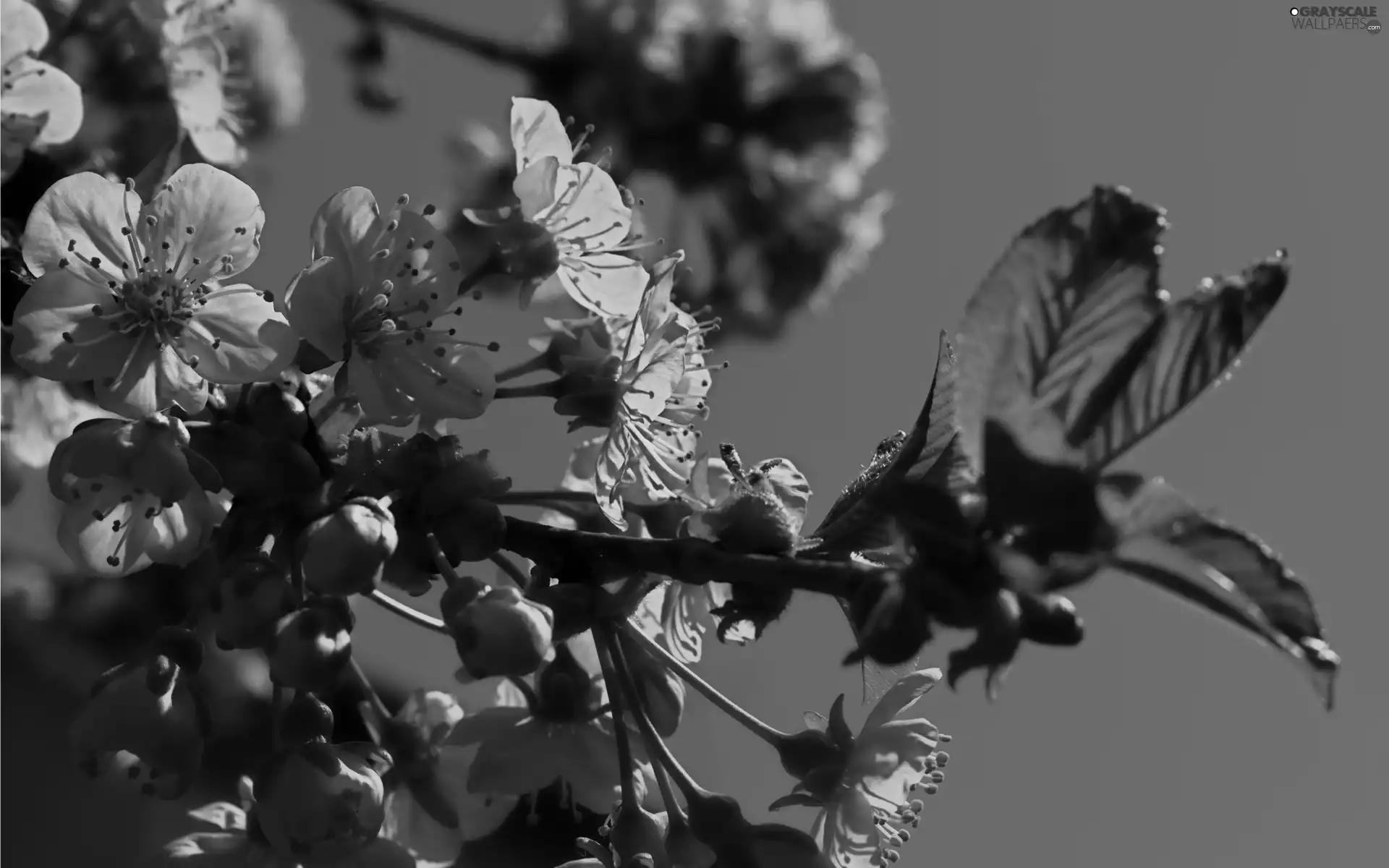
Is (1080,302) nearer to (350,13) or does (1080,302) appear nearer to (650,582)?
(650,582)

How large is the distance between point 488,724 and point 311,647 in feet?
1.05

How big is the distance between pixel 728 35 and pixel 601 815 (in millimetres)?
3796

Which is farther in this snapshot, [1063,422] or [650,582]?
[650,582]

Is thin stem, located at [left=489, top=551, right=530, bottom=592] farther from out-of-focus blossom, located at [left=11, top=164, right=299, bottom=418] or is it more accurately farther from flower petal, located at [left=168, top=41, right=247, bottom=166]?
flower petal, located at [left=168, top=41, right=247, bottom=166]

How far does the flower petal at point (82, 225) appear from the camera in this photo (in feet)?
4.08

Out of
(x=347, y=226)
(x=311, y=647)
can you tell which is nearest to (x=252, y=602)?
(x=311, y=647)

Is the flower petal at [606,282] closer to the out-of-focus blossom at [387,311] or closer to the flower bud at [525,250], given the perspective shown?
the flower bud at [525,250]

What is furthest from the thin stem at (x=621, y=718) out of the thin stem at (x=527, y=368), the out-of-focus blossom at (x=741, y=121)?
the out-of-focus blossom at (x=741, y=121)

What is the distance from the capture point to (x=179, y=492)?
111 cm

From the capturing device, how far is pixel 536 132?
A: 1.47 meters

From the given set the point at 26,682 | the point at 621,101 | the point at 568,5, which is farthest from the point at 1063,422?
the point at 26,682

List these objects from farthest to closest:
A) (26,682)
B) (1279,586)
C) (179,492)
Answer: (26,682) < (179,492) < (1279,586)

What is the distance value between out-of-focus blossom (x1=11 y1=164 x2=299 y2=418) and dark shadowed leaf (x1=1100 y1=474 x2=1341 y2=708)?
75cm

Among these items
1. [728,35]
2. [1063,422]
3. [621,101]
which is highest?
[1063,422]
